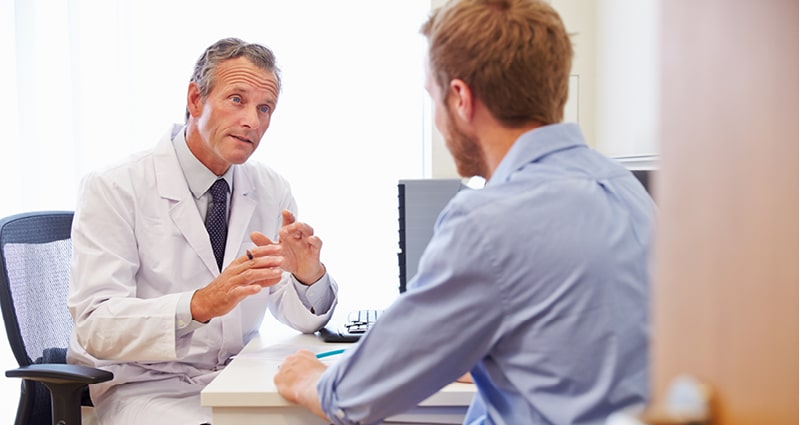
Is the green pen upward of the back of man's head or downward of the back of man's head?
downward

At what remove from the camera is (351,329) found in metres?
1.56

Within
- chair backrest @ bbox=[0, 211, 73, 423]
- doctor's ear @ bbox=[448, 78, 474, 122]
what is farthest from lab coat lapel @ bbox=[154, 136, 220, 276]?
doctor's ear @ bbox=[448, 78, 474, 122]

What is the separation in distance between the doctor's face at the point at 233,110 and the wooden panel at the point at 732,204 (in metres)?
1.35

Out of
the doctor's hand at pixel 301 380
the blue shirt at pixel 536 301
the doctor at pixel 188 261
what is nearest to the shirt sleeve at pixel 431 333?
the blue shirt at pixel 536 301

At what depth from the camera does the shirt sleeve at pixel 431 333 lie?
0.82 meters

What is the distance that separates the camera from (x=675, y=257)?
354mm

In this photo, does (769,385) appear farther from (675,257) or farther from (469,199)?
(469,199)

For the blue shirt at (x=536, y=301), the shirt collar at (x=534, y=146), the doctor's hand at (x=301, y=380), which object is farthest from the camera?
the doctor's hand at (x=301, y=380)

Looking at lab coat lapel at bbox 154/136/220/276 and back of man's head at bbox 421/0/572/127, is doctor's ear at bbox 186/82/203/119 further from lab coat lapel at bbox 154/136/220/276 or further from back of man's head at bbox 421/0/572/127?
back of man's head at bbox 421/0/572/127

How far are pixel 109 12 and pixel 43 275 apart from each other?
1.31 meters

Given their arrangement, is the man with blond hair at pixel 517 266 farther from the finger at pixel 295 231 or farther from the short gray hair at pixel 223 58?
the short gray hair at pixel 223 58

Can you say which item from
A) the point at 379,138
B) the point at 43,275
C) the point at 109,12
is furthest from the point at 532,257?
the point at 109,12

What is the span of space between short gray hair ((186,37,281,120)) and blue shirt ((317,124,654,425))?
92 centimetres

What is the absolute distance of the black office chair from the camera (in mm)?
1380
